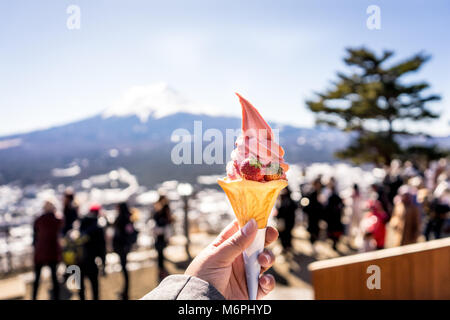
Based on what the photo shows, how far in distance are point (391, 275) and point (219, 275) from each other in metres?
2.83

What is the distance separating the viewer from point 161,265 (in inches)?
210

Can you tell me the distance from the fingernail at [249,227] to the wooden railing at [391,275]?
2.10 meters

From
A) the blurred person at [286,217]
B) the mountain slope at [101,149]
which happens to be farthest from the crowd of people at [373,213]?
the mountain slope at [101,149]

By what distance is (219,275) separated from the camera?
1673 millimetres

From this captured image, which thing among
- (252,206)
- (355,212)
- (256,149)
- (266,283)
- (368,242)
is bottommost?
(368,242)

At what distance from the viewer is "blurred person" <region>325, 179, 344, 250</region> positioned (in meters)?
6.11

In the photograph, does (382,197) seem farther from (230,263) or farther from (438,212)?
(230,263)

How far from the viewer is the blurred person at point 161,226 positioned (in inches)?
203

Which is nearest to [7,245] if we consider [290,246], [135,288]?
[135,288]

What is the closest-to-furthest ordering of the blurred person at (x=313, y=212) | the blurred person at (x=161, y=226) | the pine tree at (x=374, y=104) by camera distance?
the blurred person at (x=161, y=226) → the blurred person at (x=313, y=212) → the pine tree at (x=374, y=104)

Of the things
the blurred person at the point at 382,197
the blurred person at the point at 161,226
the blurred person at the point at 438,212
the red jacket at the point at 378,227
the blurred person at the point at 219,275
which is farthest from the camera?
the blurred person at the point at 382,197

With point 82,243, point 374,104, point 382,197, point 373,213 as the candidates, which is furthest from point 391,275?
point 374,104

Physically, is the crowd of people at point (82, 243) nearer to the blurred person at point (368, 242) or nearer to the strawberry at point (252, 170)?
the strawberry at point (252, 170)
